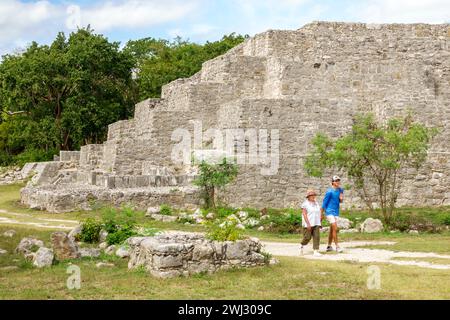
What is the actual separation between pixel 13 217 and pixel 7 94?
19.4 m

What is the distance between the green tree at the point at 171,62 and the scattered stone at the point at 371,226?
28.0 metres

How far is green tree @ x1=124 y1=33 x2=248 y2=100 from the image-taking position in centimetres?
4694

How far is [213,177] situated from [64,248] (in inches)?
365

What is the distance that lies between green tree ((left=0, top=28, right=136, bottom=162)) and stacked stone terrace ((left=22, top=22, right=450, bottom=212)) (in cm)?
898

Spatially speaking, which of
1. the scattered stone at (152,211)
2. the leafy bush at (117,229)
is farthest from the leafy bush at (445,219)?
the leafy bush at (117,229)

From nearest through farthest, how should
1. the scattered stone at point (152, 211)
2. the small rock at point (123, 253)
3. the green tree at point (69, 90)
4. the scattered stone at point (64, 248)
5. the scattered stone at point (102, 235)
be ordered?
the small rock at point (123, 253) → the scattered stone at point (64, 248) → the scattered stone at point (102, 235) → the scattered stone at point (152, 211) → the green tree at point (69, 90)

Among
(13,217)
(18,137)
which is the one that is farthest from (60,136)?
(13,217)

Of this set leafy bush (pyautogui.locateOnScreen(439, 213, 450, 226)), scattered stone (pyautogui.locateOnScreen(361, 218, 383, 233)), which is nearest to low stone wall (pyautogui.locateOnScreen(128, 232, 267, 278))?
scattered stone (pyautogui.locateOnScreen(361, 218, 383, 233))

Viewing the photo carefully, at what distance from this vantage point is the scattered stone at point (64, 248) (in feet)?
45.5

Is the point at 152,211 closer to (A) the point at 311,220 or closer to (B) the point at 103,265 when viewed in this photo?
(A) the point at 311,220

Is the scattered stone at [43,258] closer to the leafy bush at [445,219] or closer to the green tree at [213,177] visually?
the green tree at [213,177]
